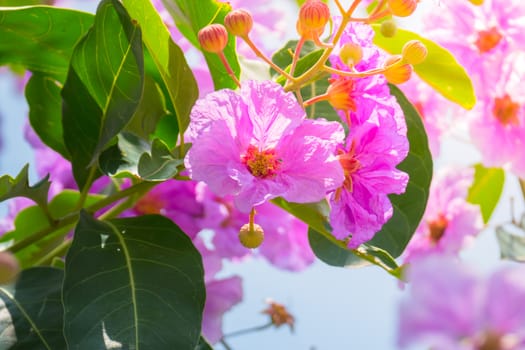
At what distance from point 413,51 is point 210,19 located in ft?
0.71

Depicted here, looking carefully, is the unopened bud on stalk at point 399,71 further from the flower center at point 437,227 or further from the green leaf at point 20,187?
the flower center at point 437,227

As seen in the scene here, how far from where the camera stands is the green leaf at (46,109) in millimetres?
850

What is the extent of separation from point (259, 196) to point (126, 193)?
21 cm

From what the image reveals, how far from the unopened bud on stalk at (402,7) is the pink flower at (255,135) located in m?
0.11

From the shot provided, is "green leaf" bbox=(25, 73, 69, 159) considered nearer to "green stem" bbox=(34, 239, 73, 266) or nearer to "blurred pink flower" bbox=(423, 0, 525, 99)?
"green stem" bbox=(34, 239, 73, 266)

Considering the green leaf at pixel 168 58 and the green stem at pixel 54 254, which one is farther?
the green stem at pixel 54 254

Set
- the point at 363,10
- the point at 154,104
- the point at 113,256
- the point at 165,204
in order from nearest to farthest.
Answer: the point at 113,256, the point at 154,104, the point at 165,204, the point at 363,10

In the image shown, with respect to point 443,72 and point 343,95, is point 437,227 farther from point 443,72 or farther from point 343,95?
point 343,95

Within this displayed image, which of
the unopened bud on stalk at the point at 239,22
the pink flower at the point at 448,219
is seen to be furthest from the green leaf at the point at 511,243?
the unopened bud on stalk at the point at 239,22

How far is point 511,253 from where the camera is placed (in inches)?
40.7

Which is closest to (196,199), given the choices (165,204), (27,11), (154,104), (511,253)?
(165,204)

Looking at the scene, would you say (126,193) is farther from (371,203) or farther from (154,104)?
(371,203)

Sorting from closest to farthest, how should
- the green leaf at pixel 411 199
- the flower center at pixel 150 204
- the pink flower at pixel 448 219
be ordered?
1. the green leaf at pixel 411 199
2. the flower center at pixel 150 204
3. the pink flower at pixel 448 219

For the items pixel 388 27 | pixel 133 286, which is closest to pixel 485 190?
pixel 388 27
